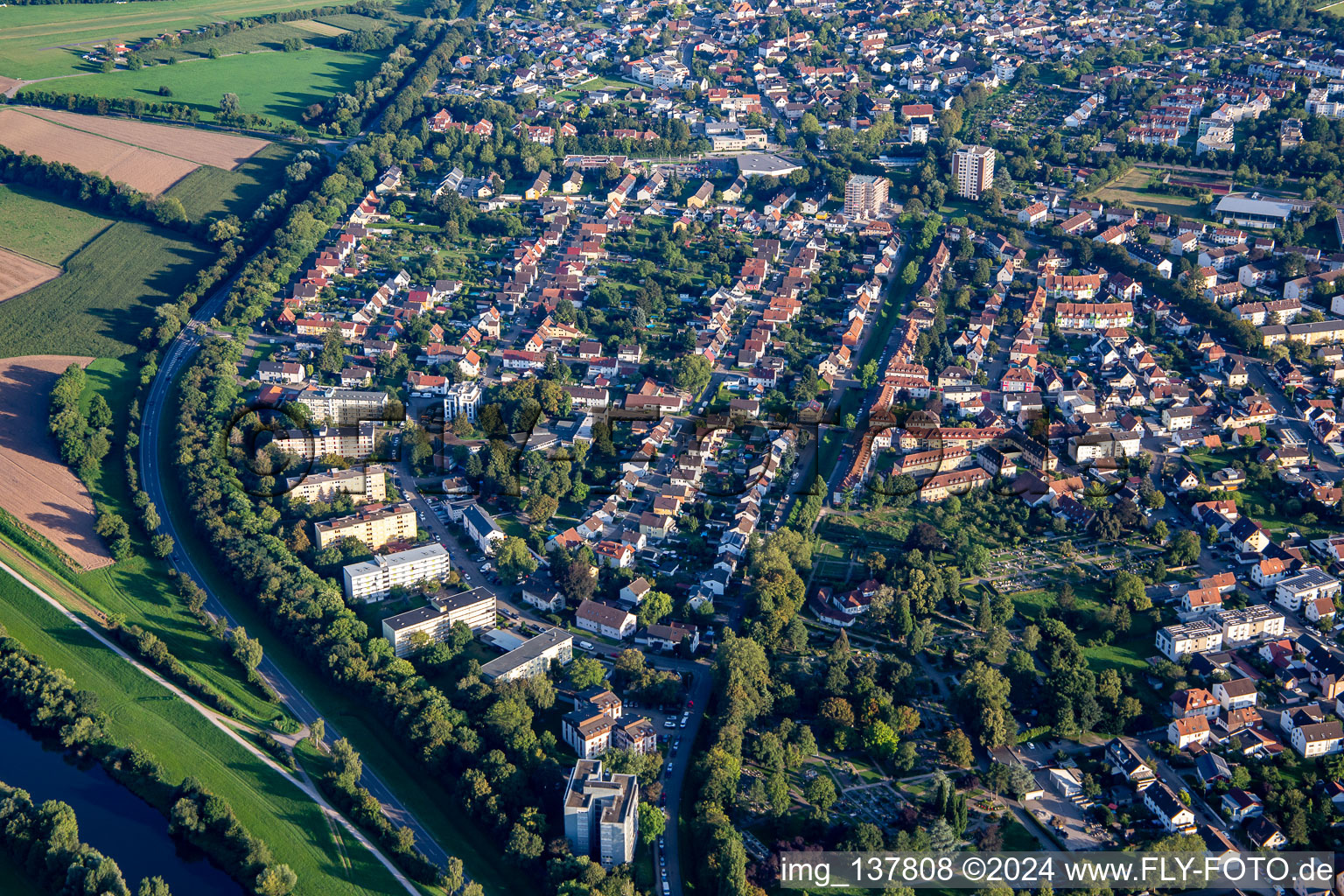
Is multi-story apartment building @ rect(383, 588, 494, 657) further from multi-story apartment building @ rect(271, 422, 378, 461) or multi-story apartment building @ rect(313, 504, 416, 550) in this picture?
multi-story apartment building @ rect(271, 422, 378, 461)

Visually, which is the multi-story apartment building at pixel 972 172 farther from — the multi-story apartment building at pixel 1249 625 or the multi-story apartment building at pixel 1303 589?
the multi-story apartment building at pixel 1249 625

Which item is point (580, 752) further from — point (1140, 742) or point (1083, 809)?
point (1140, 742)

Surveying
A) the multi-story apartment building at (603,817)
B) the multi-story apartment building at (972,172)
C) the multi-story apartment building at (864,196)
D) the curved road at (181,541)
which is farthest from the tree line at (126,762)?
the multi-story apartment building at (972,172)

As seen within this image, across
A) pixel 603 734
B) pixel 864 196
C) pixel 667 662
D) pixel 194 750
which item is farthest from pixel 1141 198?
pixel 194 750

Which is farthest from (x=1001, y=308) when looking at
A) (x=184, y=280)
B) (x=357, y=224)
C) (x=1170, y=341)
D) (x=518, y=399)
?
(x=184, y=280)

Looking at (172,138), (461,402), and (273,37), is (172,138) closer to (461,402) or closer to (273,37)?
(273,37)

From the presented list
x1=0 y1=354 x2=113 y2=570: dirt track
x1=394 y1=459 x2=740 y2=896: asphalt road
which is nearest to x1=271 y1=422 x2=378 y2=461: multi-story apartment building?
x1=394 y1=459 x2=740 y2=896: asphalt road
